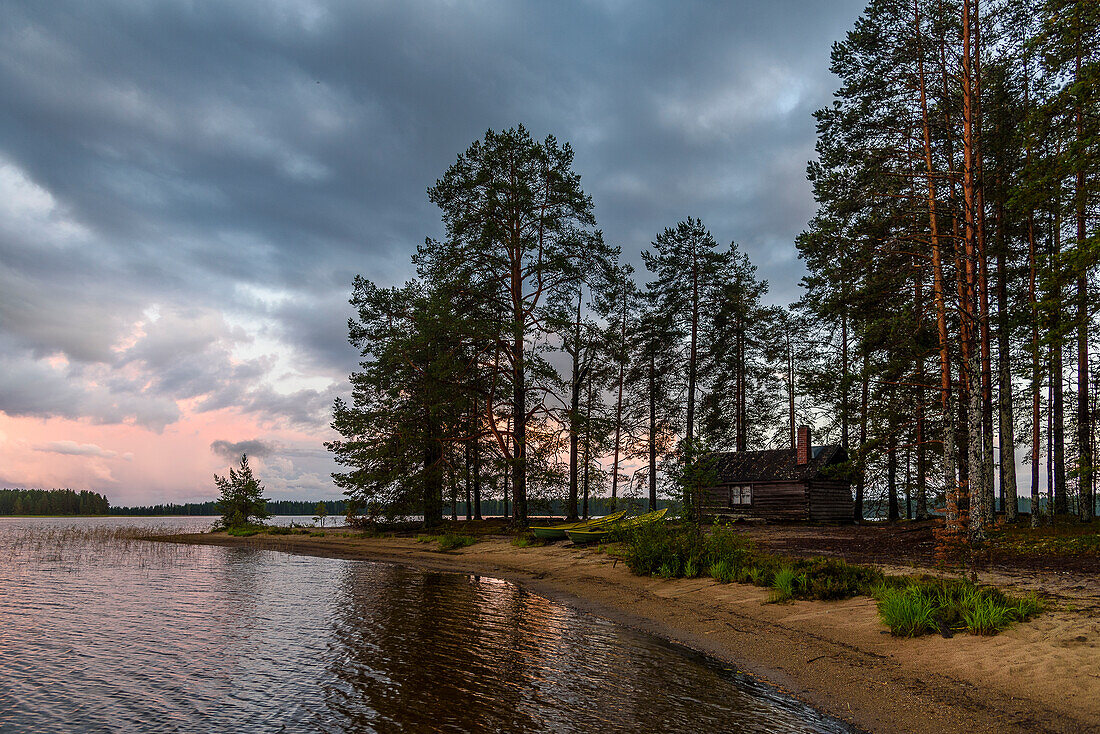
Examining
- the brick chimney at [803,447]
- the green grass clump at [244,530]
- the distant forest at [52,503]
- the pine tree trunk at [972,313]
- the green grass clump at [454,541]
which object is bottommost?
the distant forest at [52,503]

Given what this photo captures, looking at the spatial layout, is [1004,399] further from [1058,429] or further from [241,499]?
[241,499]

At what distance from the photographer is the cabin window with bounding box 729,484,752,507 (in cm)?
3831

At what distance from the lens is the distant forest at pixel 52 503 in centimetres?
14175

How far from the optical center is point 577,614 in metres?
15.0

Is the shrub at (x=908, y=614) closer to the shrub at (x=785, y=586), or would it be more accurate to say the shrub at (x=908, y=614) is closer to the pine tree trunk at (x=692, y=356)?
the shrub at (x=785, y=586)

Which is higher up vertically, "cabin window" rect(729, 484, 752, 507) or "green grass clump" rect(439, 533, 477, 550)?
"cabin window" rect(729, 484, 752, 507)

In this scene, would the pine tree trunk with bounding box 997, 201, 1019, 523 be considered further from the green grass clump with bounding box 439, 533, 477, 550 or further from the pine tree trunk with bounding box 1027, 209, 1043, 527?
the green grass clump with bounding box 439, 533, 477, 550

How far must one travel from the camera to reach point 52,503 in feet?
463

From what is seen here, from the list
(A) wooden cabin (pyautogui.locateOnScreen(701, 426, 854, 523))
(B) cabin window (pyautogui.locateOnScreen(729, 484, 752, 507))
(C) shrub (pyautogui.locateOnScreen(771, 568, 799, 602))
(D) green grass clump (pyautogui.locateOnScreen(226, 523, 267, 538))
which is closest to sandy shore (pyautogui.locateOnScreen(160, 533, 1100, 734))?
(C) shrub (pyautogui.locateOnScreen(771, 568, 799, 602))

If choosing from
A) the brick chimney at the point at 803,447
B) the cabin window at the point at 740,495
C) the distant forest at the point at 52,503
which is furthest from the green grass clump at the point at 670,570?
the distant forest at the point at 52,503

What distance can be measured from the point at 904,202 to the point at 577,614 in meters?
19.8

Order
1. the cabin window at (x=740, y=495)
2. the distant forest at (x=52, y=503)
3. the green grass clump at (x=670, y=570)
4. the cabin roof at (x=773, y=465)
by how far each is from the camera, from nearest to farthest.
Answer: the green grass clump at (x=670, y=570)
the cabin roof at (x=773, y=465)
the cabin window at (x=740, y=495)
the distant forest at (x=52, y=503)

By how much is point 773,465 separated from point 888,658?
30001 millimetres

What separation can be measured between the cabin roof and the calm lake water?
2370 centimetres
